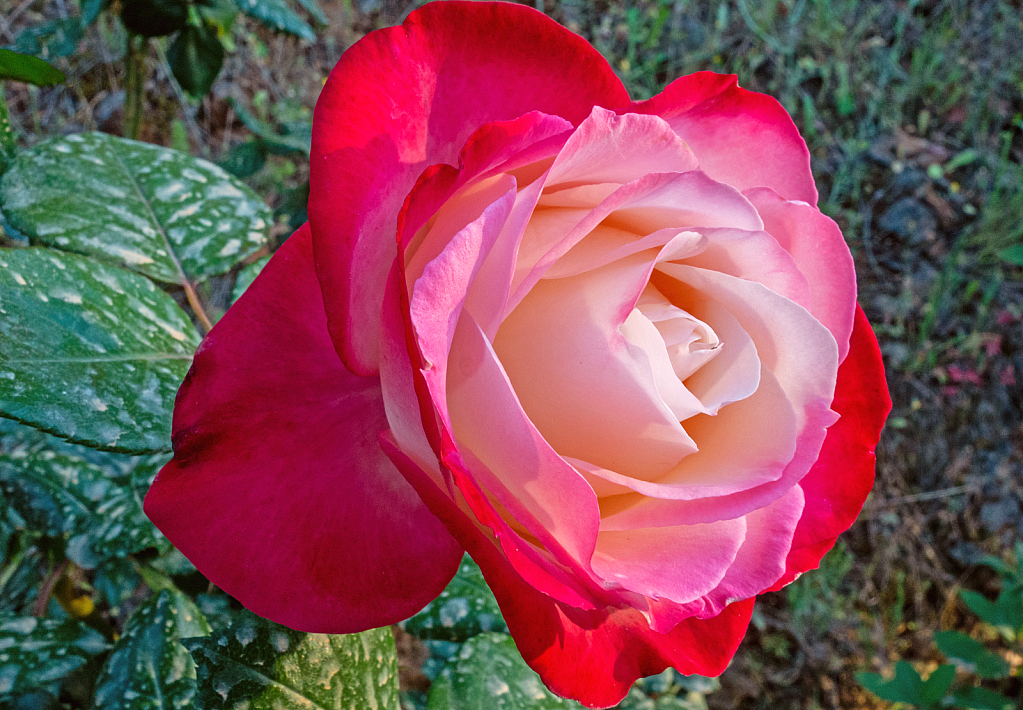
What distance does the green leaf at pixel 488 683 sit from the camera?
711mm

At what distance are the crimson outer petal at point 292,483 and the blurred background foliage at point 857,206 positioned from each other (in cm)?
71

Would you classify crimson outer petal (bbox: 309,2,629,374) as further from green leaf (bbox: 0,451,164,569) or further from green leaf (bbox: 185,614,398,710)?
green leaf (bbox: 0,451,164,569)

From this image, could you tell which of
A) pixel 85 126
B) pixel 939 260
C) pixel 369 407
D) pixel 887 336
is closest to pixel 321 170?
pixel 369 407

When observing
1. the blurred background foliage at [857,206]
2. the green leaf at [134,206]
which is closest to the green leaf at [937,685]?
the blurred background foliage at [857,206]

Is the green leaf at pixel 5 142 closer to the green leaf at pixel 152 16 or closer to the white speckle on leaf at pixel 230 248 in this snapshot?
the white speckle on leaf at pixel 230 248

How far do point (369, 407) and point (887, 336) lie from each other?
227cm

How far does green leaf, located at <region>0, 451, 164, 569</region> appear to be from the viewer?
89 centimetres

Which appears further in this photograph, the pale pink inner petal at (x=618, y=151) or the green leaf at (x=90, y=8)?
the green leaf at (x=90, y=8)

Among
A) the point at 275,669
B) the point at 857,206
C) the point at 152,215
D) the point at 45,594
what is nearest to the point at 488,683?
the point at 275,669

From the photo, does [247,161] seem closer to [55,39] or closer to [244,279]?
[55,39]

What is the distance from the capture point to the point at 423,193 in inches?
14.6

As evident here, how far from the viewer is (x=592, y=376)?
422 millimetres

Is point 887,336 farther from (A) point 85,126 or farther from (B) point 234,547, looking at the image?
(A) point 85,126

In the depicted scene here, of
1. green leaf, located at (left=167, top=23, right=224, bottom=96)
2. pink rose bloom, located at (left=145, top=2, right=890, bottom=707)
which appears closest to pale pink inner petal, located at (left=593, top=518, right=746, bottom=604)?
pink rose bloom, located at (left=145, top=2, right=890, bottom=707)
